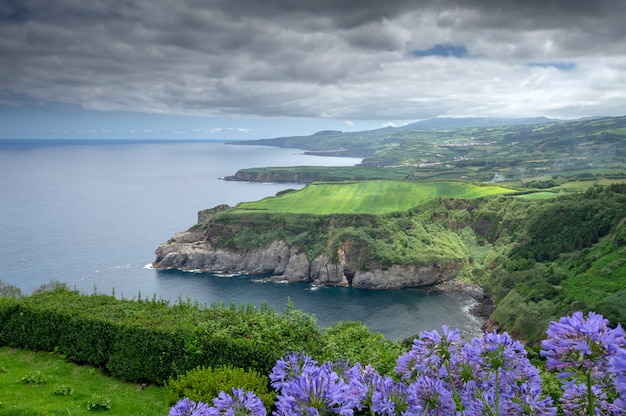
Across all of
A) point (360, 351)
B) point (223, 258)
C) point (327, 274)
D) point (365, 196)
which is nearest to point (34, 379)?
point (360, 351)

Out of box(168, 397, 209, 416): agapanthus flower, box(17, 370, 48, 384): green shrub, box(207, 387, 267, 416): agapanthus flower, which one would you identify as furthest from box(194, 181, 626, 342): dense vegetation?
box(168, 397, 209, 416): agapanthus flower

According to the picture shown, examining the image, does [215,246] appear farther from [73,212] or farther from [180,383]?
[180,383]

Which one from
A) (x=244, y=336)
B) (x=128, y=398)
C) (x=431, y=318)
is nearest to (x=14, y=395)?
(x=128, y=398)

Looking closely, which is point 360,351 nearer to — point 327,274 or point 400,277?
point 327,274

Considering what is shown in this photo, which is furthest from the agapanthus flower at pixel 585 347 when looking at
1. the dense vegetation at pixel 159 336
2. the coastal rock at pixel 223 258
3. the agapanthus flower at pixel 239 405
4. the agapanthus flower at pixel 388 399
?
the coastal rock at pixel 223 258

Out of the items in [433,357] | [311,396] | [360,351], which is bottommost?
[360,351]

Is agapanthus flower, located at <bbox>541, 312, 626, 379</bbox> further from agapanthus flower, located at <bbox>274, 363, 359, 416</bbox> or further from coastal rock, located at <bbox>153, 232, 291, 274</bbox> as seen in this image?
coastal rock, located at <bbox>153, 232, 291, 274</bbox>
